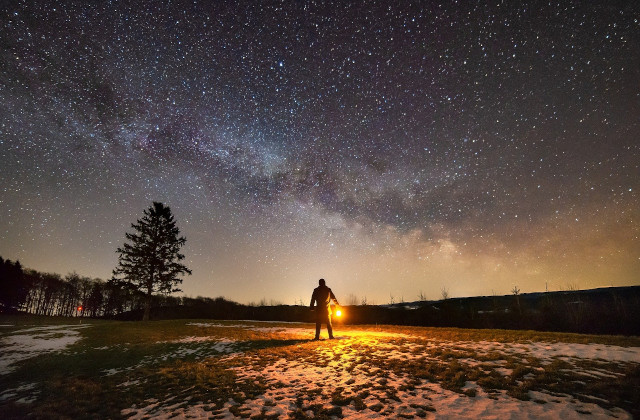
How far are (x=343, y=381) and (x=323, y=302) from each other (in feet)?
20.7

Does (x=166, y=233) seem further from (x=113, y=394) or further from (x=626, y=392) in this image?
(x=626, y=392)

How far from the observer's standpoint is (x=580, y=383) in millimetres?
6184

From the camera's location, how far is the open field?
567 centimetres

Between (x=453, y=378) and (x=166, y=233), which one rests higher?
(x=166, y=233)

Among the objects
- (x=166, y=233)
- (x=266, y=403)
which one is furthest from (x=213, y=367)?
(x=166, y=233)

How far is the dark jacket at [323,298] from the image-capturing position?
13.6m

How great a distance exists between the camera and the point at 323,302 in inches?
537

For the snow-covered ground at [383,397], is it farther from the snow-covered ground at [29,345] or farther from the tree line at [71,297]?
the tree line at [71,297]

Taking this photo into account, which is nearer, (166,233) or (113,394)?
(113,394)

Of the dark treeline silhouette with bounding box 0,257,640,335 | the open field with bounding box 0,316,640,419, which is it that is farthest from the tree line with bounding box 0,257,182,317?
the open field with bounding box 0,316,640,419

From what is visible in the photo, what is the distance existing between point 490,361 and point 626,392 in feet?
9.96

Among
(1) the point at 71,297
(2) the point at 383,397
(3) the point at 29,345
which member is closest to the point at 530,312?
(2) the point at 383,397

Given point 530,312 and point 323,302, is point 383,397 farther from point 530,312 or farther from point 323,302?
point 530,312

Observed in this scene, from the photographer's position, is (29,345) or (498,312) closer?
(29,345)
